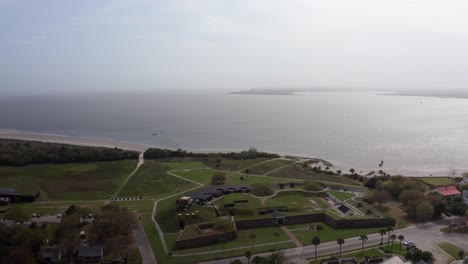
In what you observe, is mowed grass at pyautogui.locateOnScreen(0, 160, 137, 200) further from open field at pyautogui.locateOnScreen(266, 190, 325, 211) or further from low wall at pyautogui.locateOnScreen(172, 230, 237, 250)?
open field at pyautogui.locateOnScreen(266, 190, 325, 211)

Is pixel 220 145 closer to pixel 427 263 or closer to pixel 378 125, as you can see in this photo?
pixel 378 125

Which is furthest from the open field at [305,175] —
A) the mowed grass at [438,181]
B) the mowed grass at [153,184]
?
the mowed grass at [153,184]

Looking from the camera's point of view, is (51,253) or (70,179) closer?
(51,253)

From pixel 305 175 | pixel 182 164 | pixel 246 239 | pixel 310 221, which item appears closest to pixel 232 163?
pixel 182 164

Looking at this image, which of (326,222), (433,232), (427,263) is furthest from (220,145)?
(427,263)

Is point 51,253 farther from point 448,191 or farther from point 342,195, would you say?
point 448,191

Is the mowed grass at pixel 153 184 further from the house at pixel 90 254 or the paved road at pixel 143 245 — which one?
the house at pixel 90 254
